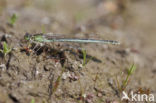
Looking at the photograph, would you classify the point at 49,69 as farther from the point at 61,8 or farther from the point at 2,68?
the point at 61,8

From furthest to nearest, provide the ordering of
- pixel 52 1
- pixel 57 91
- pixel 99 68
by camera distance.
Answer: pixel 52 1, pixel 99 68, pixel 57 91

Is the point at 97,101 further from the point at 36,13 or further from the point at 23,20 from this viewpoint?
the point at 36,13

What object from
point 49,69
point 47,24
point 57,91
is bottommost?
point 57,91

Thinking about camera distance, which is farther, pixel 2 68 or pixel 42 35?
pixel 42 35

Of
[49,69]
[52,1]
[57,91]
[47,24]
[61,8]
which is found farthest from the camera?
[61,8]

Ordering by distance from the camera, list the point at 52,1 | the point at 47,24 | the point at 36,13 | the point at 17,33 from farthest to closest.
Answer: the point at 52,1
the point at 36,13
the point at 47,24
the point at 17,33

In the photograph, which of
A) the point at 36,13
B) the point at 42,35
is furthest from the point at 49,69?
the point at 36,13

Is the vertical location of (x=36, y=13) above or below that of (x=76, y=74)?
above

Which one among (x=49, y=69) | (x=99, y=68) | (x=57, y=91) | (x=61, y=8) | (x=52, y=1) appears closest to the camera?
(x=57, y=91)

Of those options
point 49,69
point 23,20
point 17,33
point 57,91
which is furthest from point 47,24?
point 57,91
